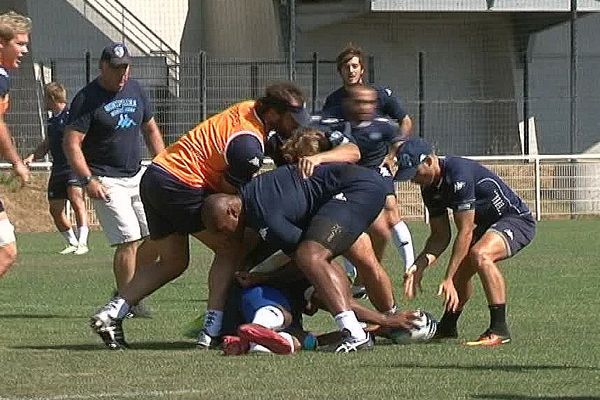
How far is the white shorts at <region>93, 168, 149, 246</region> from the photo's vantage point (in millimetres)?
11664

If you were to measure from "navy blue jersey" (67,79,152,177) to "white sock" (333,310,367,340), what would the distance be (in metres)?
3.19

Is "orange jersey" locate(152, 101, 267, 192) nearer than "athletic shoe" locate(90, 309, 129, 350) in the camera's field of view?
Yes

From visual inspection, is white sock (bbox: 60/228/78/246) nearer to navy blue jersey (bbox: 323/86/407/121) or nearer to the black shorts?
navy blue jersey (bbox: 323/86/407/121)

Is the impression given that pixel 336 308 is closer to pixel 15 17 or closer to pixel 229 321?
pixel 229 321

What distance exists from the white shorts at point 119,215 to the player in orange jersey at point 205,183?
1807 mm

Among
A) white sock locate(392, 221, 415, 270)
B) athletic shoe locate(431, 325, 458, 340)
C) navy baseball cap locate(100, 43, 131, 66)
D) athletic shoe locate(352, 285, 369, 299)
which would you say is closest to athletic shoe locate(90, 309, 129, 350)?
athletic shoe locate(431, 325, 458, 340)

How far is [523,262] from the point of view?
56.1 feet

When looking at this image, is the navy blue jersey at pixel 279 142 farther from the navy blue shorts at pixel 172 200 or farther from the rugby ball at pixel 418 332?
the rugby ball at pixel 418 332

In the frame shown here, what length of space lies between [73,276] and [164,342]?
5.81 meters

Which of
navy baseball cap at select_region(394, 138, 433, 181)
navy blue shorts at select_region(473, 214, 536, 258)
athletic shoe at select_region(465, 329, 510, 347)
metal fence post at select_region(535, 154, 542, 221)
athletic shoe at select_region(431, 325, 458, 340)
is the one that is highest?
navy baseball cap at select_region(394, 138, 433, 181)

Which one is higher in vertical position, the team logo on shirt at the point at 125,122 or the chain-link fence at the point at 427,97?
the team logo on shirt at the point at 125,122

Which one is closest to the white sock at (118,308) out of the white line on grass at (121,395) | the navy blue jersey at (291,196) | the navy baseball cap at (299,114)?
the navy blue jersey at (291,196)

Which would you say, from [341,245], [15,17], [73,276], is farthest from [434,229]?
[73,276]

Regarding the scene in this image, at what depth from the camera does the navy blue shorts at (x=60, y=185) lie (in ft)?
60.3
